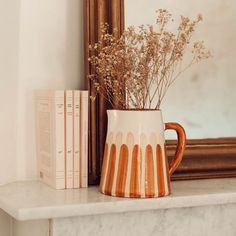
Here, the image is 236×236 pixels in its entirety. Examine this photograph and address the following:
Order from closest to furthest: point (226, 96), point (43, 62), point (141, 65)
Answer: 1. point (141, 65)
2. point (43, 62)
3. point (226, 96)

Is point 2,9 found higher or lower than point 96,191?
higher

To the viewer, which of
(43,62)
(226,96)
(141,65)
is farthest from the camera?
(226,96)

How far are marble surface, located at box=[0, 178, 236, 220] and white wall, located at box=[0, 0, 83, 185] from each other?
80 mm

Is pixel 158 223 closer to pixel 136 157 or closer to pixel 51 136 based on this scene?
pixel 136 157

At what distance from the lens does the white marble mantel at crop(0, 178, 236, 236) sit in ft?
3.33

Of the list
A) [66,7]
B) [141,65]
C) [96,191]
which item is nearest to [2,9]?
[66,7]

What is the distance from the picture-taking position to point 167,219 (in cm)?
113

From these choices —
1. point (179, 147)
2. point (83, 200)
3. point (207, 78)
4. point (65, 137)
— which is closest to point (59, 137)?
point (65, 137)

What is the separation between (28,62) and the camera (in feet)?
4.00

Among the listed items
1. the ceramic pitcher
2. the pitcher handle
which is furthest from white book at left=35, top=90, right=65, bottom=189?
the pitcher handle

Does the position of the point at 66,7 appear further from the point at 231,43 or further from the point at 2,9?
the point at 231,43

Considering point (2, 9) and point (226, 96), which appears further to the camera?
point (226, 96)

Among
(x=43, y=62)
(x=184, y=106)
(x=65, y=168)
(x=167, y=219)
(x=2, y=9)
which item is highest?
(x=2, y=9)

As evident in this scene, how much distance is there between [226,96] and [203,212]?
0.34 m
